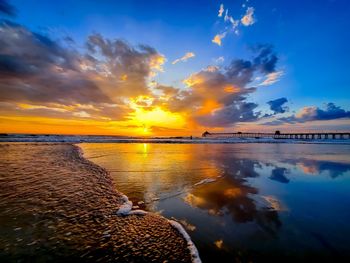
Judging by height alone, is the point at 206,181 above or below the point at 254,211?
above

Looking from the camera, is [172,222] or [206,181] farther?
[206,181]

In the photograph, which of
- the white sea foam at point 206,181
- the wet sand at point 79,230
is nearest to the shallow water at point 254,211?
the white sea foam at point 206,181

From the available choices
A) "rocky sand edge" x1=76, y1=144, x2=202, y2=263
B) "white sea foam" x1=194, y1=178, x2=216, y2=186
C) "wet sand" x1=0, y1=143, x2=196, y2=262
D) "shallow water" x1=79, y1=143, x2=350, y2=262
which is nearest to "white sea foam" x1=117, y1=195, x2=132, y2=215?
"rocky sand edge" x1=76, y1=144, x2=202, y2=263

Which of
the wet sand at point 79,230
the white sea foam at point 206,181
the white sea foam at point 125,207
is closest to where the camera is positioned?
the wet sand at point 79,230

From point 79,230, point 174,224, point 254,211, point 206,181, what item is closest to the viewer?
point 79,230

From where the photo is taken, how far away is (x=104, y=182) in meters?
7.04

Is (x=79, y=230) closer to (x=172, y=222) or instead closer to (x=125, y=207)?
(x=125, y=207)

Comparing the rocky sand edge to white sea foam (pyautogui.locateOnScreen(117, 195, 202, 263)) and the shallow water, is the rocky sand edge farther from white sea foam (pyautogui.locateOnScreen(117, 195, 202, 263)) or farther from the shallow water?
the shallow water

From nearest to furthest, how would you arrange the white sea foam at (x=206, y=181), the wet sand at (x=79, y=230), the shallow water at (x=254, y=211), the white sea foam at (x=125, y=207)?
1. the wet sand at (x=79, y=230)
2. the shallow water at (x=254, y=211)
3. the white sea foam at (x=125, y=207)
4. the white sea foam at (x=206, y=181)

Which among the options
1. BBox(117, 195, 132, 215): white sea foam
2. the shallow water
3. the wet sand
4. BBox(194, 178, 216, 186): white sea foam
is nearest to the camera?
the wet sand

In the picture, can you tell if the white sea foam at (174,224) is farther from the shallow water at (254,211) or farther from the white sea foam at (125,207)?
the shallow water at (254,211)

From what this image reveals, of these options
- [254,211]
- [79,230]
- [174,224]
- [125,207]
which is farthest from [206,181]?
[79,230]

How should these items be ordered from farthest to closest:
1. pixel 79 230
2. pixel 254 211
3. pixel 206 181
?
1. pixel 206 181
2. pixel 254 211
3. pixel 79 230

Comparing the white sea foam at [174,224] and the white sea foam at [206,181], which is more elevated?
the white sea foam at [206,181]
